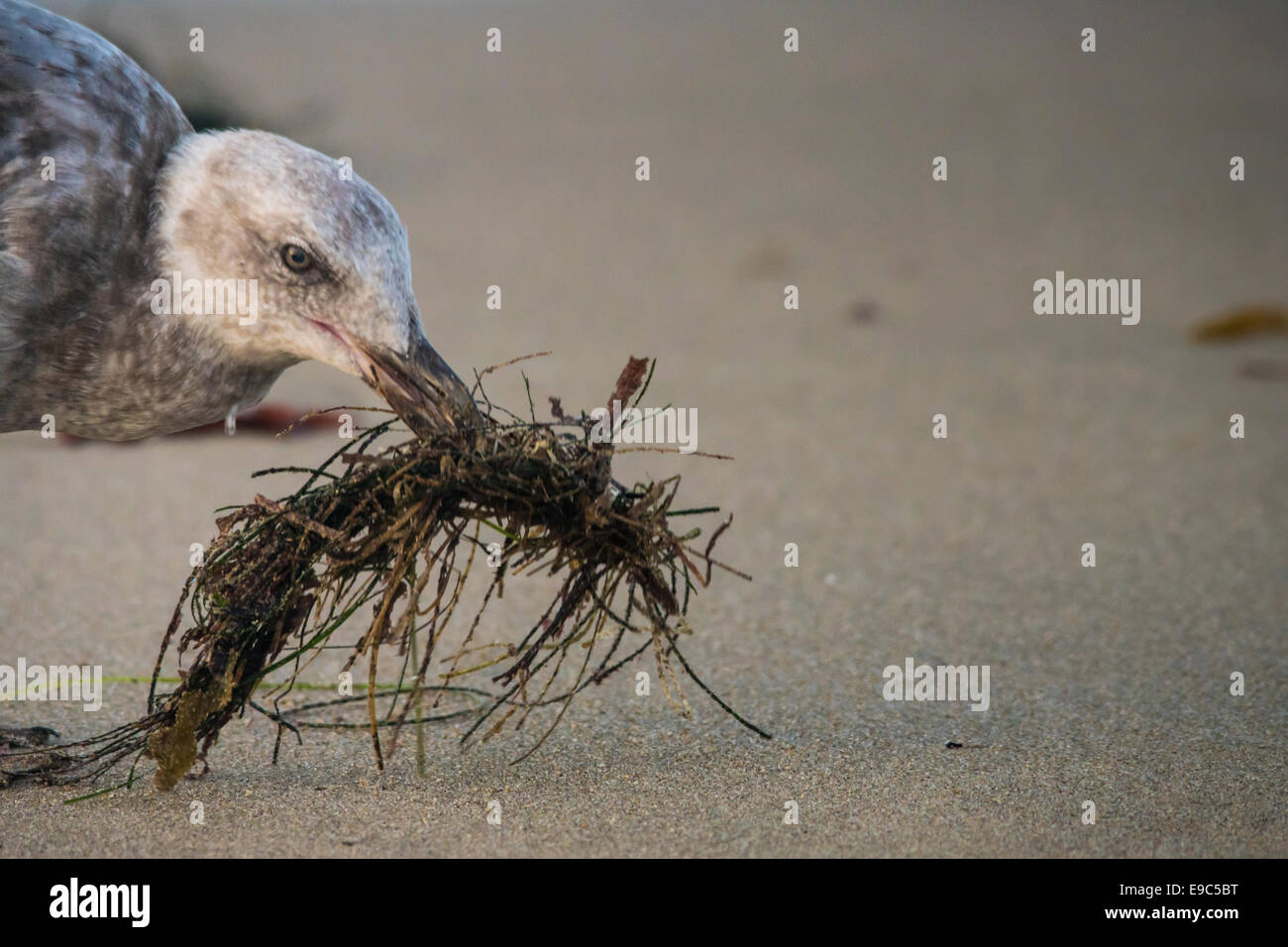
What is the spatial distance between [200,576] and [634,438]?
120 inches

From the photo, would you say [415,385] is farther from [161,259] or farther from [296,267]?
[161,259]

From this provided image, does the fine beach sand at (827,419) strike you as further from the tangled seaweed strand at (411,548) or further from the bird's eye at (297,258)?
the bird's eye at (297,258)

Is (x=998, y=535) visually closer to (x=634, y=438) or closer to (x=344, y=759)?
(x=634, y=438)

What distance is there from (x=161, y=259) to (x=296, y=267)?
0.31m

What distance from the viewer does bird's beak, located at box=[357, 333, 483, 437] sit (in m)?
2.79

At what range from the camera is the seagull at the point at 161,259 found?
111 inches

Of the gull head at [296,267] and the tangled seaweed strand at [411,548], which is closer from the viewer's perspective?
the tangled seaweed strand at [411,548]

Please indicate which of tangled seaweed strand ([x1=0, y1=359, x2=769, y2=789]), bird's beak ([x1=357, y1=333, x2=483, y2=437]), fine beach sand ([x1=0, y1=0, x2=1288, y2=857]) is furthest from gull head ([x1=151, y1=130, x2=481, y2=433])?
fine beach sand ([x1=0, y1=0, x2=1288, y2=857])

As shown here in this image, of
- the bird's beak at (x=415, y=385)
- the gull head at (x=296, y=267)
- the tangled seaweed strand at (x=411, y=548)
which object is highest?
the gull head at (x=296, y=267)

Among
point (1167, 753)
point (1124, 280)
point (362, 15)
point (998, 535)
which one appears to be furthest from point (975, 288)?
point (362, 15)

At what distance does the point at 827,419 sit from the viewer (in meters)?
6.01

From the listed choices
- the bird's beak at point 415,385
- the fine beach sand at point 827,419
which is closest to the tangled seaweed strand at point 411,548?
the bird's beak at point 415,385

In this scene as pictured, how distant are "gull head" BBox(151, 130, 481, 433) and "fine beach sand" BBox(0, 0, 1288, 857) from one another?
86cm

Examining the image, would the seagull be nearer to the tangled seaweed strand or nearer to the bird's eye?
the bird's eye
